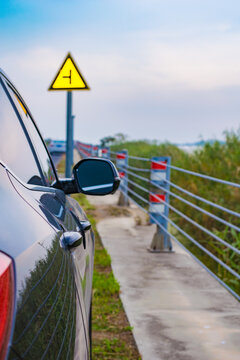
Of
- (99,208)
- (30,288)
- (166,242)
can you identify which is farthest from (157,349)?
(99,208)

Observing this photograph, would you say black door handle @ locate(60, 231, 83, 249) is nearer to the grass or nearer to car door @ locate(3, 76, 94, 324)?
car door @ locate(3, 76, 94, 324)

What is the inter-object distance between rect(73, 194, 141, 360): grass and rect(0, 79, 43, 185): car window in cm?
236

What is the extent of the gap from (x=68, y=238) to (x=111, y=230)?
816 centimetres

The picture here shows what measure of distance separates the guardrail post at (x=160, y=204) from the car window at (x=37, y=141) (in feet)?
17.4

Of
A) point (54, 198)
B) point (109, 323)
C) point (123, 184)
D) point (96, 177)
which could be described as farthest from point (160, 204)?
point (54, 198)

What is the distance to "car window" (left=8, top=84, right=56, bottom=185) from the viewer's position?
225cm

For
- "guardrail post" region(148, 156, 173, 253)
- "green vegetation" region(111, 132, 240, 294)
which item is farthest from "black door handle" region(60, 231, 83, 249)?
"guardrail post" region(148, 156, 173, 253)

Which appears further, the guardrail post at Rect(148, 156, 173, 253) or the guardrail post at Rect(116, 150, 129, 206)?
the guardrail post at Rect(116, 150, 129, 206)

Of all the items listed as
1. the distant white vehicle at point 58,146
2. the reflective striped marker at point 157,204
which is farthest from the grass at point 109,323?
the distant white vehicle at point 58,146

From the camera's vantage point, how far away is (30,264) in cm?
112

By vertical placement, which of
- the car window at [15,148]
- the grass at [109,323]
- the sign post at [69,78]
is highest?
the sign post at [69,78]

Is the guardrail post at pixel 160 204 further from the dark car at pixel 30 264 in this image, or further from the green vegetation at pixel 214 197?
the dark car at pixel 30 264

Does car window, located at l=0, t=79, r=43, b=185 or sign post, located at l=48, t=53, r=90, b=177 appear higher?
sign post, located at l=48, t=53, r=90, b=177

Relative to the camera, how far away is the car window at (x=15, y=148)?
69.1 inches
